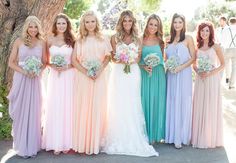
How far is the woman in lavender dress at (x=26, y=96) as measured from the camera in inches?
294

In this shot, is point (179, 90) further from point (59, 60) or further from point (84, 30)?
point (59, 60)

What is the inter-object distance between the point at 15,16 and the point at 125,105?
3.83 meters

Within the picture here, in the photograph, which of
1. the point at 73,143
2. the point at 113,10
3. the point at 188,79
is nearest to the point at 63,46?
the point at 73,143

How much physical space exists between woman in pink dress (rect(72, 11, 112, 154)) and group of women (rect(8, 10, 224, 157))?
0.05 ft

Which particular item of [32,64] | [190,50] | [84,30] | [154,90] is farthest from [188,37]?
[32,64]

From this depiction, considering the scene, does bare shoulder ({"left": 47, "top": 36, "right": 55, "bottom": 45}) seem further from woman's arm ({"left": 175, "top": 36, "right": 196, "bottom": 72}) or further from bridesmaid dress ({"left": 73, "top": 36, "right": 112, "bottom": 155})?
woman's arm ({"left": 175, "top": 36, "right": 196, "bottom": 72})

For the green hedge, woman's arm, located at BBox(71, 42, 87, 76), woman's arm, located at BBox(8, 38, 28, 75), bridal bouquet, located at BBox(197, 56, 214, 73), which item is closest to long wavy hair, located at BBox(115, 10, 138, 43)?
woman's arm, located at BBox(71, 42, 87, 76)

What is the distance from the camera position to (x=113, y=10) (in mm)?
14977

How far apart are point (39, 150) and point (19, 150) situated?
414 mm

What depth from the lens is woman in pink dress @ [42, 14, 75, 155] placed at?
7.57m

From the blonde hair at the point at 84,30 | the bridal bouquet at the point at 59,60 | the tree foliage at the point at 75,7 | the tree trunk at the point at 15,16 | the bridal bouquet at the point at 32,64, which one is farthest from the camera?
the tree foliage at the point at 75,7

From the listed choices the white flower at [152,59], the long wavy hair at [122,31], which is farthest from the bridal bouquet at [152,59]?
the long wavy hair at [122,31]

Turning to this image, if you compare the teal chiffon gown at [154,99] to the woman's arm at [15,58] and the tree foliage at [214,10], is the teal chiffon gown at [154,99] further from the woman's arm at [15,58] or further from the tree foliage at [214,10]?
the tree foliage at [214,10]

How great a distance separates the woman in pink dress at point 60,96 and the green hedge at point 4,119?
5.28ft
